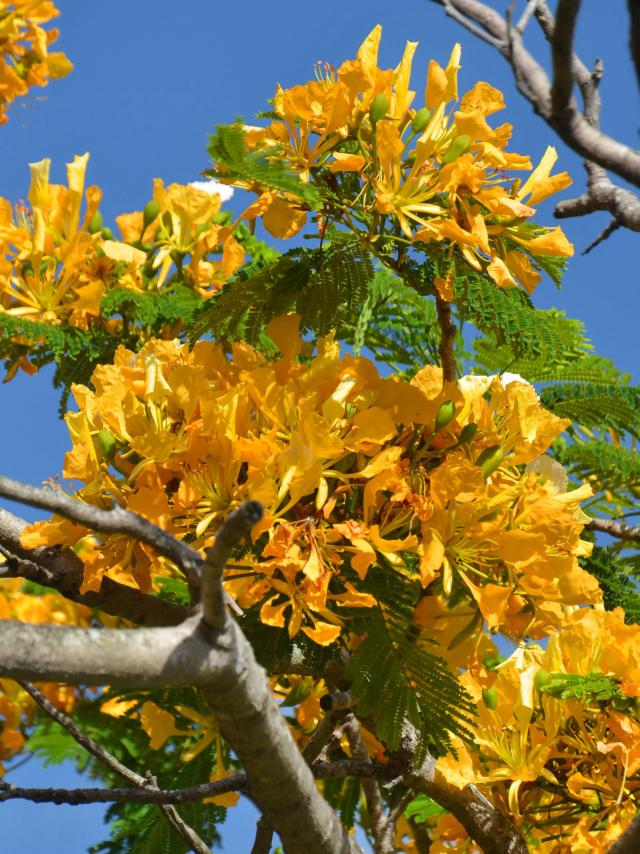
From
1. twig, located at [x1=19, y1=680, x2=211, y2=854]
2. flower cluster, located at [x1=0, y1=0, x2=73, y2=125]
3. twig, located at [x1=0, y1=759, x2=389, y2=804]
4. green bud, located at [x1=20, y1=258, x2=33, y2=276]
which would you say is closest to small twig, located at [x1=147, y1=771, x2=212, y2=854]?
twig, located at [x1=19, y1=680, x2=211, y2=854]

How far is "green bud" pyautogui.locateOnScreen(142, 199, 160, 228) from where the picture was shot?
384cm

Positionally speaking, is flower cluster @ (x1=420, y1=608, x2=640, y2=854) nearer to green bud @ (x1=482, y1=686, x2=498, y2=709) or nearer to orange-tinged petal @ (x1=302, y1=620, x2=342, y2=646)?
green bud @ (x1=482, y1=686, x2=498, y2=709)

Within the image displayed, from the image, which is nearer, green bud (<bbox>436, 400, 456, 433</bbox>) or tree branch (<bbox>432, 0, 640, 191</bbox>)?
tree branch (<bbox>432, 0, 640, 191</bbox>)

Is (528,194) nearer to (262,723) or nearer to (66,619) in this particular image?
(262,723)

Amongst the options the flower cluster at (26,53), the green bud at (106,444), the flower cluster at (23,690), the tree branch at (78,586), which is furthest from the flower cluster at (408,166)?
the flower cluster at (26,53)

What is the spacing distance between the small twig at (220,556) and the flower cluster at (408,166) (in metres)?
0.90

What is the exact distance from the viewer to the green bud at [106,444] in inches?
82.0

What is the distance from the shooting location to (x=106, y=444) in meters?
2.08

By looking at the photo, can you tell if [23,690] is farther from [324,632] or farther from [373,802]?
[324,632]

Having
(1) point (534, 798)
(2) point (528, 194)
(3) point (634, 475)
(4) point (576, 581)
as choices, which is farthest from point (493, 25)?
(3) point (634, 475)

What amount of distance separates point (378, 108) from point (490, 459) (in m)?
0.72

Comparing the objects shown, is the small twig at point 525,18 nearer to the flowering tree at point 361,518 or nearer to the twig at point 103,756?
the flowering tree at point 361,518

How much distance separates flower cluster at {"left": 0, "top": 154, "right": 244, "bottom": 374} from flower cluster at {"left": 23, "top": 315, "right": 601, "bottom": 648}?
1.33 m

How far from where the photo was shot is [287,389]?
206cm
